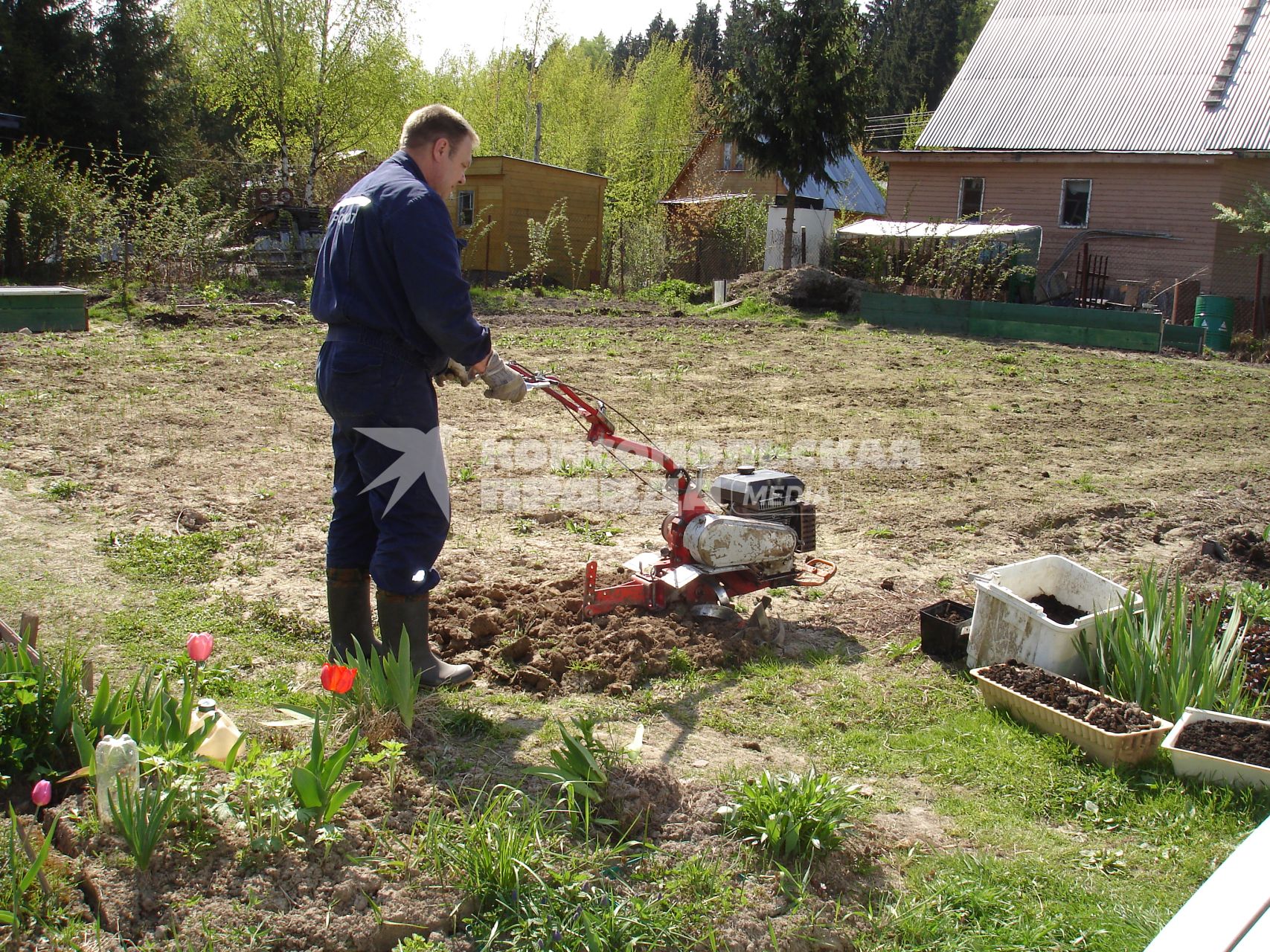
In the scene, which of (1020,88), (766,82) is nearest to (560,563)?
(766,82)

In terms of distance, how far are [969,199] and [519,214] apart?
12.3m

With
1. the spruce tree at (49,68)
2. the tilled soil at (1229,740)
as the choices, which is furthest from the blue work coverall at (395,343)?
the spruce tree at (49,68)

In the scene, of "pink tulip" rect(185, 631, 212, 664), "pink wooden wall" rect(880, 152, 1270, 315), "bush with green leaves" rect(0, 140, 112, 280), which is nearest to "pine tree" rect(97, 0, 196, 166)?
"bush with green leaves" rect(0, 140, 112, 280)

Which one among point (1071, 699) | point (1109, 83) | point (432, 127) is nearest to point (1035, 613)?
point (1071, 699)

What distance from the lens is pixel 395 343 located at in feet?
12.8

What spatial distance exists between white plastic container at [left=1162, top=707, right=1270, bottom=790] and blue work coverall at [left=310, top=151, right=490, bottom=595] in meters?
2.79

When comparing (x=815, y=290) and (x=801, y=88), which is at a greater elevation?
(x=801, y=88)

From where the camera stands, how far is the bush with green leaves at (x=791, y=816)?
9.65 feet

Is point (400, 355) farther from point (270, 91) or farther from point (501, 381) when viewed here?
point (270, 91)

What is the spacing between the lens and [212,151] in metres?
37.3

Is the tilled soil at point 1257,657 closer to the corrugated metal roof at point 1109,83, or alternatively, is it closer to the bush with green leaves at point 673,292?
the bush with green leaves at point 673,292

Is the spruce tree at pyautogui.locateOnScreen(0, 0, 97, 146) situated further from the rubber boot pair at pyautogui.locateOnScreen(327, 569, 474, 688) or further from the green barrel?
the rubber boot pair at pyautogui.locateOnScreen(327, 569, 474, 688)

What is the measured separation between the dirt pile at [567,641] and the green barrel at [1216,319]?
1763cm

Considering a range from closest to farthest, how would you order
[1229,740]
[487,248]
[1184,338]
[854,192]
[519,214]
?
[1229,740] → [1184,338] → [487,248] → [519,214] → [854,192]
